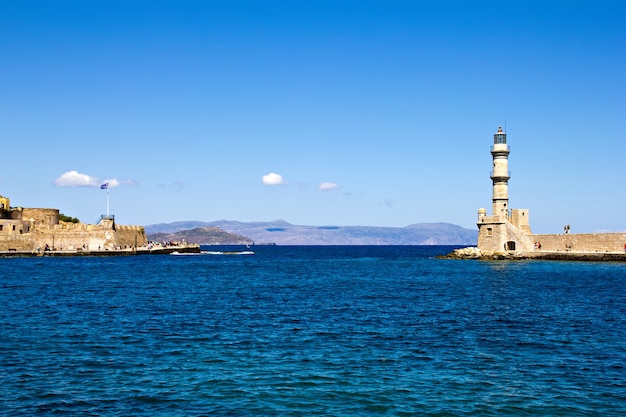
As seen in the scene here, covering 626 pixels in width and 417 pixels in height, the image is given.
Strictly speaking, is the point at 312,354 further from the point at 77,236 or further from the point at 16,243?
the point at 16,243

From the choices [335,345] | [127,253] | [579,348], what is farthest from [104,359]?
[127,253]

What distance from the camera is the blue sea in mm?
14859

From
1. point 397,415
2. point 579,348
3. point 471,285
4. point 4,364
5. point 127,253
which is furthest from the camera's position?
point 127,253

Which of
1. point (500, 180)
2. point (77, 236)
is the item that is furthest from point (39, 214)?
point (500, 180)

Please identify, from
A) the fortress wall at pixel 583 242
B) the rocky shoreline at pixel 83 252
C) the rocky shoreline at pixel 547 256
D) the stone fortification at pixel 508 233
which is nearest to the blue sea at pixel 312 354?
the rocky shoreline at pixel 547 256

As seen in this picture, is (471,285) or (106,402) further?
(471,285)

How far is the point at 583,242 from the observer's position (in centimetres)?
6869

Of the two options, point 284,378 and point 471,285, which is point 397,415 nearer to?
point 284,378

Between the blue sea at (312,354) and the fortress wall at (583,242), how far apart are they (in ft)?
99.3

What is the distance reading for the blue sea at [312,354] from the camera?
14859mm

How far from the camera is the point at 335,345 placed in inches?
839

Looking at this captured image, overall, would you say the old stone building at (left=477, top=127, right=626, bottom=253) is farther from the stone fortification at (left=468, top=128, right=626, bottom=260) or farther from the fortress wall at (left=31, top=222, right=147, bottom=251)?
the fortress wall at (left=31, top=222, right=147, bottom=251)

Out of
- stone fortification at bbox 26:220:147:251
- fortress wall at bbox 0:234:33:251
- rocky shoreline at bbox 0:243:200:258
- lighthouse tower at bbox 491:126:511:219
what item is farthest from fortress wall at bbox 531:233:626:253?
fortress wall at bbox 0:234:33:251

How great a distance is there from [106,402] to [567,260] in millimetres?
63236
